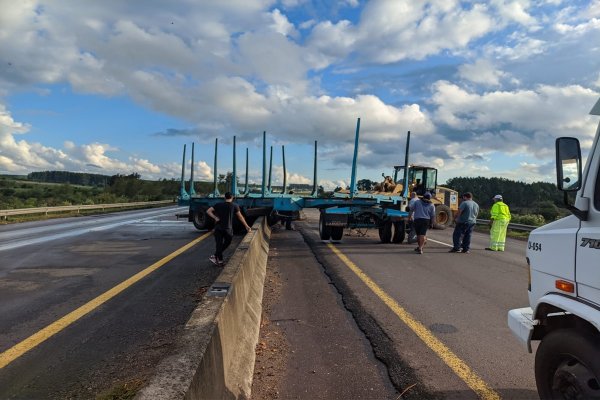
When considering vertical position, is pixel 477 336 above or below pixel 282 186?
below

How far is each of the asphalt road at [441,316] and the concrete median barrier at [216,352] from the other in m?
1.38

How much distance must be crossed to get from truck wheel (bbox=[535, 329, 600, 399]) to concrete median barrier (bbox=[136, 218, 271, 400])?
86.7 inches

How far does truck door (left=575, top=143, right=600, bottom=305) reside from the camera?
2650 mm

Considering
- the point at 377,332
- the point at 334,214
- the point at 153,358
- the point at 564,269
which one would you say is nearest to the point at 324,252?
the point at 334,214

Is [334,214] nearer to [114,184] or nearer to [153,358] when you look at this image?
[153,358]

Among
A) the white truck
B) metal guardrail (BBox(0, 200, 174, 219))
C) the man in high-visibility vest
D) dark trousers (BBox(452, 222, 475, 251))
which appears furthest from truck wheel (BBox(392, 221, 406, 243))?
metal guardrail (BBox(0, 200, 174, 219))

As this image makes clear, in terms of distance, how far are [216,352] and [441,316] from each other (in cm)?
381

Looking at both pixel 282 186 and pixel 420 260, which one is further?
pixel 282 186

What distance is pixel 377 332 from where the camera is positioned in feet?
17.8

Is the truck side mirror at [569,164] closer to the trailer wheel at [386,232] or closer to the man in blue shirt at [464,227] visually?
the man in blue shirt at [464,227]

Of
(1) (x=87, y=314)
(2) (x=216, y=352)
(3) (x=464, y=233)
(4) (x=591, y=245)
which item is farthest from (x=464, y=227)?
(2) (x=216, y=352)

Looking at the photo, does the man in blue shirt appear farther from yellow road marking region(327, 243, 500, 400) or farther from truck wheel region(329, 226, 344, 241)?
yellow road marking region(327, 243, 500, 400)

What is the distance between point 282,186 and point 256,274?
11.7 m

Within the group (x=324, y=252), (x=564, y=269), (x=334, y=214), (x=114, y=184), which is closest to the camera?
(x=564, y=269)
